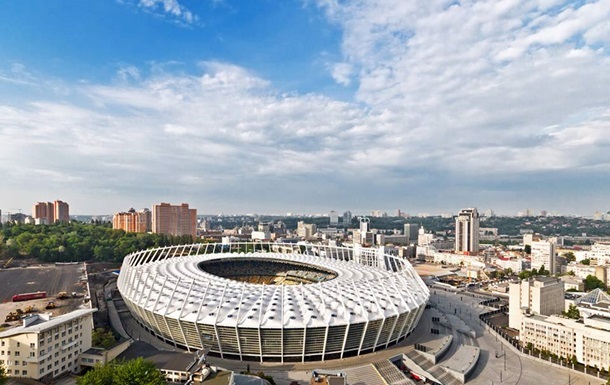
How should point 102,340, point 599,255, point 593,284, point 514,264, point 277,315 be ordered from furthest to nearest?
point 599,255, point 514,264, point 593,284, point 102,340, point 277,315

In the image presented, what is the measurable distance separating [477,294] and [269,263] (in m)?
51.7

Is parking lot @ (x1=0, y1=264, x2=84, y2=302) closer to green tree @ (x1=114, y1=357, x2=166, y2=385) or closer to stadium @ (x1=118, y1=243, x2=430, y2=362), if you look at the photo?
stadium @ (x1=118, y1=243, x2=430, y2=362)

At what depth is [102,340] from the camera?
1638 inches

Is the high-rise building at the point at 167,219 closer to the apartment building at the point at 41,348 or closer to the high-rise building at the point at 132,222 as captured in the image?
the high-rise building at the point at 132,222

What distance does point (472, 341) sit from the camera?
53.4 m

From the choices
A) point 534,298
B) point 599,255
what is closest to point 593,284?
point 534,298

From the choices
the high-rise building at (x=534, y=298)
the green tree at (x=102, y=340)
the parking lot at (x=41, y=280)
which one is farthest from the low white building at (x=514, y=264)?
the parking lot at (x=41, y=280)

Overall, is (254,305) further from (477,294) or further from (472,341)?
(477,294)

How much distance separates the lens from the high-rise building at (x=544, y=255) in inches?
4653

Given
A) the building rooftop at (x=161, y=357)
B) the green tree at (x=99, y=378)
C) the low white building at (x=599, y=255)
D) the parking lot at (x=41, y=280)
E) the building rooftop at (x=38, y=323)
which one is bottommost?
the low white building at (x=599, y=255)

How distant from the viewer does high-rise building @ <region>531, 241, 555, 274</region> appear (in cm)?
11819

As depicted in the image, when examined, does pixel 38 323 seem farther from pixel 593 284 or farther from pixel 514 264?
pixel 514 264

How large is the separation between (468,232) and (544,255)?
49.4 meters

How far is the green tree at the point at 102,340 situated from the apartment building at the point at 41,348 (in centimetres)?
409
